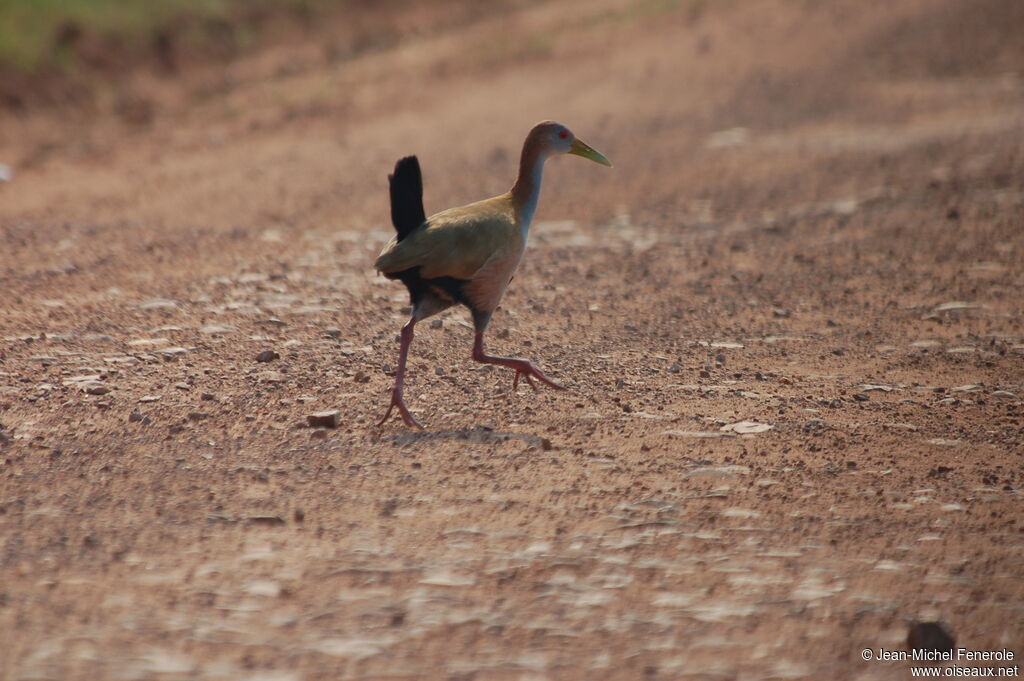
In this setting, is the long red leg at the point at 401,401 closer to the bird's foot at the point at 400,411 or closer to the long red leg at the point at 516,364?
the bird's foot at the point at 400,411

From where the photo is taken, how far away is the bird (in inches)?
200

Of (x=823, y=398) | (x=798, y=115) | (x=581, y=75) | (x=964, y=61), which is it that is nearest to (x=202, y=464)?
(x=823, y=398)

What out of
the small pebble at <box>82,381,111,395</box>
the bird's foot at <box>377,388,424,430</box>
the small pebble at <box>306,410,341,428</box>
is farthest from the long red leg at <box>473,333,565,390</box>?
the small pebble at <box>82,381,111,395</box>

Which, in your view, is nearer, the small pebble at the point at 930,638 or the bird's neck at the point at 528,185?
the small pebble at the point at 930,638

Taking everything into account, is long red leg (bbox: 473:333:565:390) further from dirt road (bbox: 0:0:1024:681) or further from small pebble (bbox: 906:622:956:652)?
small pebble (bbox: 906:622:956:652)

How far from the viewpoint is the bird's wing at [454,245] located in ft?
16.6

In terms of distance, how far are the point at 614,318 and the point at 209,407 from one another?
252cm

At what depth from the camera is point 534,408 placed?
17.4 ft

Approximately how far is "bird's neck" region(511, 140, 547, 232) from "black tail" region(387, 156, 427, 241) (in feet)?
1.66

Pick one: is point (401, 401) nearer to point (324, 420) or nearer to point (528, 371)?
point (324, 420)

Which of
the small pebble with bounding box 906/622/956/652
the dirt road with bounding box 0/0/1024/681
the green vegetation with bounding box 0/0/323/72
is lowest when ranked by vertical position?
the small pebble with bounding box 906/622/956/652

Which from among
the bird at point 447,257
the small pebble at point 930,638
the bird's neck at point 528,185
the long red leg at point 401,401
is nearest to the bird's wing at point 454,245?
the bird at point 447,257

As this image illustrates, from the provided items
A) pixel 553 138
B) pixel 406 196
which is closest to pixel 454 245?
pixel 406 196

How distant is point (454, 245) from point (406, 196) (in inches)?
12.2
